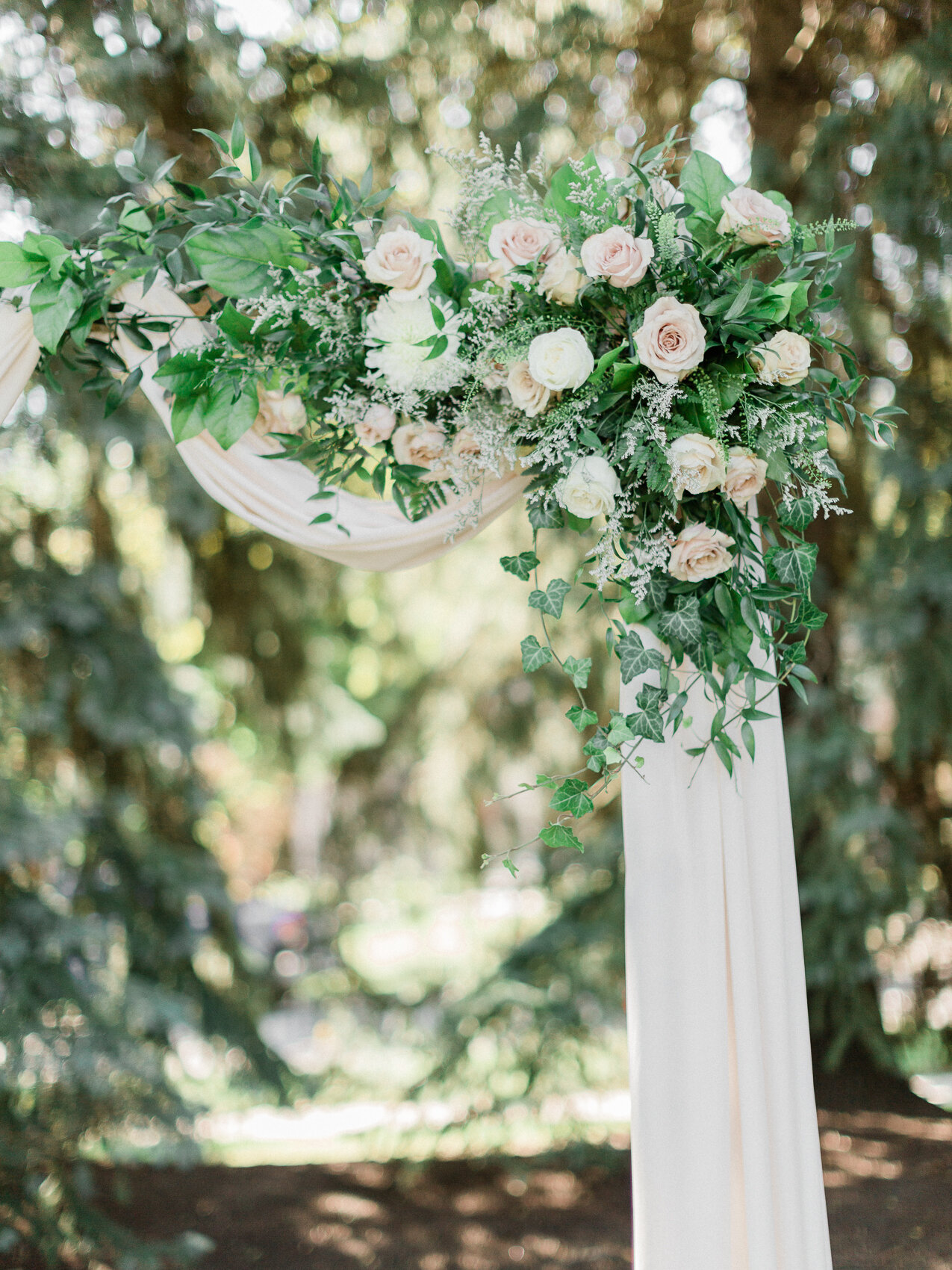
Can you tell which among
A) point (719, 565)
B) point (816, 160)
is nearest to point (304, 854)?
point (816, 160)

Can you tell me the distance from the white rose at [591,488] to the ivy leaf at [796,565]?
308 millimetres

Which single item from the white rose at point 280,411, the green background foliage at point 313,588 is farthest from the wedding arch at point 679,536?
the green background foliage at point 313,588

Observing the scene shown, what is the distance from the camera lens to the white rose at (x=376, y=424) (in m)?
1.91

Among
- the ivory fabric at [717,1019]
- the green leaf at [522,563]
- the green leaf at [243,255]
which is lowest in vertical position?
the ivory fabric at [717,1019]

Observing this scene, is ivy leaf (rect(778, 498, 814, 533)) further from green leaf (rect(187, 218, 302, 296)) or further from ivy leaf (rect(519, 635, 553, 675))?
green leaf (rect(187, 218, 302, 296))

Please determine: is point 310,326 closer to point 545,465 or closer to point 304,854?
point 545,465

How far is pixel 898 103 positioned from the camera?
3100 mm

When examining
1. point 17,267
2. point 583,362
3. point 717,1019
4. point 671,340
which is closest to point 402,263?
point 583,362

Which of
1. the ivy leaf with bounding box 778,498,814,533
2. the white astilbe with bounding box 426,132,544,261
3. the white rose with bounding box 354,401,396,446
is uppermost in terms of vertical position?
the white astilbe with bounding box 426,132,544,261

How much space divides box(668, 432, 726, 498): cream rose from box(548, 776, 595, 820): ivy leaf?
53 cm

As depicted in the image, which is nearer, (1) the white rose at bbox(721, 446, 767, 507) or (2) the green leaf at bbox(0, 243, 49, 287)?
(1) the white rose at bbox(721, 446, 767, 507)

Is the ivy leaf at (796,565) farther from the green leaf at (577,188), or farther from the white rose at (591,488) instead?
the green leaf at (577,188)

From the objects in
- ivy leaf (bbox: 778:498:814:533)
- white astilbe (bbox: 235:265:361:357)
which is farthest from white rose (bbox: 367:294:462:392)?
ivy leaf (bbox: 778:498:814:533)

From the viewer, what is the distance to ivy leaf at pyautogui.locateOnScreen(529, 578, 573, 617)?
162cm
